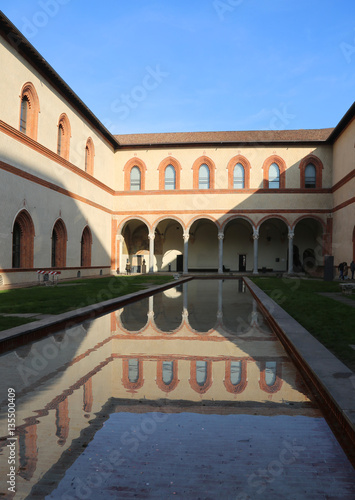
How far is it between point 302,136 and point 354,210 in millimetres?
9289

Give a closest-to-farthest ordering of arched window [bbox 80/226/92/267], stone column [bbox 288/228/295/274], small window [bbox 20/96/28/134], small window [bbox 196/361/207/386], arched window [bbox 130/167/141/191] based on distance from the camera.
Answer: small window [bbox 196/361/207/386]
small window [bbox 20/96/28/134]
arched window [bbox 80/226/92/267]
stone column [bbox 288/228/295/274]
arched window [bbox 130/167/141/191]

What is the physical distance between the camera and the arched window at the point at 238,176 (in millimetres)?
32406

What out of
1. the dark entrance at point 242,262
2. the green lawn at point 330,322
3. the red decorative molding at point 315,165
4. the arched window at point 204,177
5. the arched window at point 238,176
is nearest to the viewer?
the green lawn at point 330,322

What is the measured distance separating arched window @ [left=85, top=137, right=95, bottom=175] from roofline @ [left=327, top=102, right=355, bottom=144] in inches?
613

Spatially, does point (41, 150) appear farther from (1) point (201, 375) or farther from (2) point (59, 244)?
(1) point (201, 375)

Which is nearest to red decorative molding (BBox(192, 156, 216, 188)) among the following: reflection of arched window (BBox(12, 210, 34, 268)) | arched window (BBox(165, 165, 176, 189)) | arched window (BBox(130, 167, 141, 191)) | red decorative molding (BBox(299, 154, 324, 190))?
arched window (BBox(165, 165, 176, 189))

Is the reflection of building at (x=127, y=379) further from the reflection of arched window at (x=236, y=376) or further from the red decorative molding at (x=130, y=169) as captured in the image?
the red decorative molding at (x=130, y=169)

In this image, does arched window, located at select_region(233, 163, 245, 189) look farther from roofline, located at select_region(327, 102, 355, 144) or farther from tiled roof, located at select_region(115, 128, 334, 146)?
roofline, located at select_region(327, 102, 355, 144)

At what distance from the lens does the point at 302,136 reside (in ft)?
106

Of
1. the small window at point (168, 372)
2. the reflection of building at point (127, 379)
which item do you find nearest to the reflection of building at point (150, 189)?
the reflection of building at point (127, 379)

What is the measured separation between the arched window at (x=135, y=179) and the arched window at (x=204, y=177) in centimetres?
463

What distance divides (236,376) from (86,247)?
78.5 feet

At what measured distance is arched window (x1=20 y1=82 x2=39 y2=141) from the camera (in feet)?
63.4

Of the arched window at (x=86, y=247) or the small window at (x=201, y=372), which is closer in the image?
the small window at (x=201, y=372)
